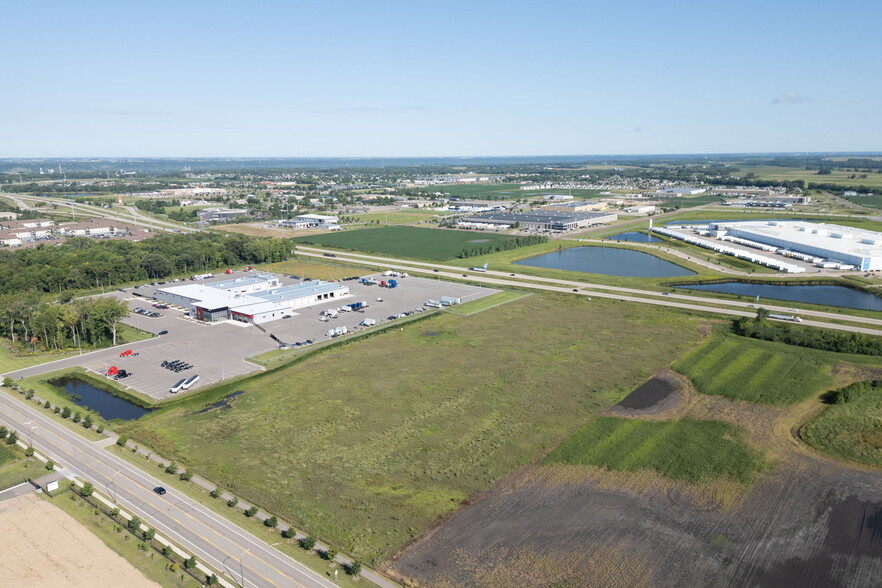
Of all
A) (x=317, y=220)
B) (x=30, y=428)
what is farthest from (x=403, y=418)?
(x=317, y=220)

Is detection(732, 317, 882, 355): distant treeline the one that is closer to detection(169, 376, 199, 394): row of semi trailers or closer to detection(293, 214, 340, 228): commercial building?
detection(169, 376, 199, 394): row of semi trailers

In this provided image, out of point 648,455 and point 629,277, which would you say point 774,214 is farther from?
point 648,455

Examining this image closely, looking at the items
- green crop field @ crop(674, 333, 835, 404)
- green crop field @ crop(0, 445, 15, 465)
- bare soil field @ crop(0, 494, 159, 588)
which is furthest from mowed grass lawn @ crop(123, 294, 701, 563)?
green crop field @ crop(0, 445, 15, 465)

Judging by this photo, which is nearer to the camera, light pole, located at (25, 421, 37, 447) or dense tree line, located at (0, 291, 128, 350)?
light pole, located at (25, 421, 37, 447)

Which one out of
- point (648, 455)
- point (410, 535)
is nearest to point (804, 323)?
point (648, 455)

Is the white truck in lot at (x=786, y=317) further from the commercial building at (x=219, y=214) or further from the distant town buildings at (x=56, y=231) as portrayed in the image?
the commercial building at (x=219, y=214)

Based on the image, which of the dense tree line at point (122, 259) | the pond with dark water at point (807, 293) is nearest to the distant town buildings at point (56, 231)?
the dense tree line at point (122, 259)
